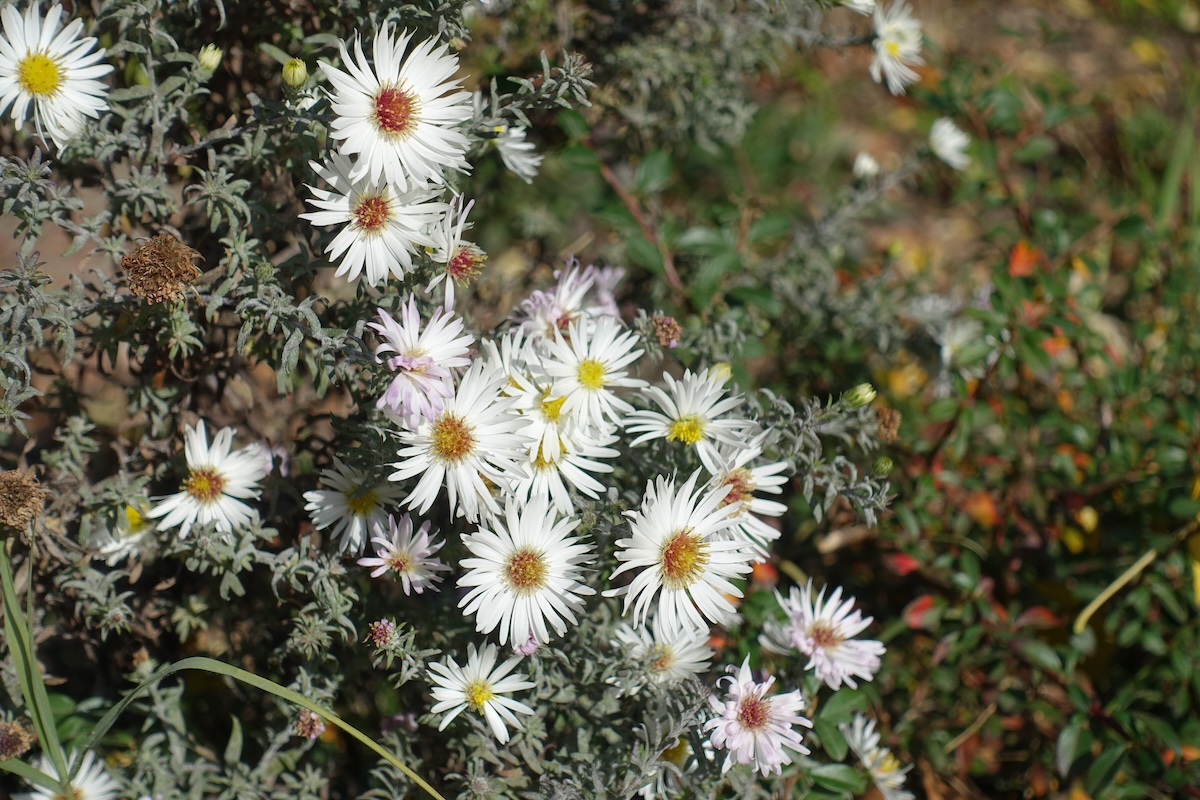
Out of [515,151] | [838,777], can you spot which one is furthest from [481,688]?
[515,151]

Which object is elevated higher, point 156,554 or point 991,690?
point 991,690

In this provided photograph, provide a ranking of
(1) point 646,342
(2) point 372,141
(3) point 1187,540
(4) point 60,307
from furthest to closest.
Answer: (3) point 1187,540
(1) point 646,342
(4) point 60,307
(2) point 372,141

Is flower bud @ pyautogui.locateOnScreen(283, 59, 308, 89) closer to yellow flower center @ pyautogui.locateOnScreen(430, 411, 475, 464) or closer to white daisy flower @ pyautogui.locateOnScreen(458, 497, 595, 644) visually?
yellow flower center @ pyautogui.locateOnScreen(430, 411, 475, 464)

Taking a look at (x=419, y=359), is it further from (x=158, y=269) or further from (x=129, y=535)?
Result: (x=129, y=535)

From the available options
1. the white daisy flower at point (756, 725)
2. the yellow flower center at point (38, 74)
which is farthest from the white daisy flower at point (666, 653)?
the yellow flower center at point (38, 74)

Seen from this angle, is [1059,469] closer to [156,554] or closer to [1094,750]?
[1094,750]

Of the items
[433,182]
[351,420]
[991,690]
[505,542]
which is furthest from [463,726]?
[991,690]
